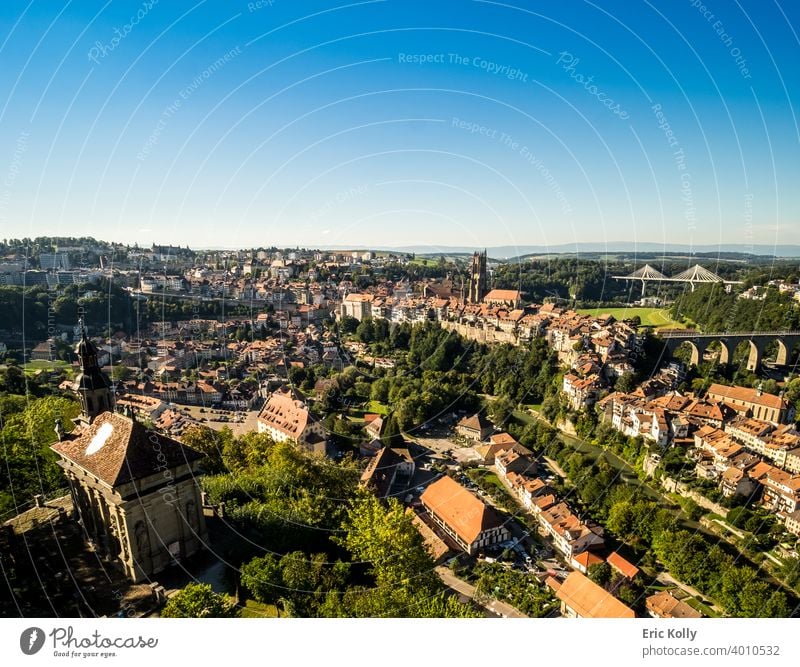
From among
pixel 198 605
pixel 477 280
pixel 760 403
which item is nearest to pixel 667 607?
pixel 198 605

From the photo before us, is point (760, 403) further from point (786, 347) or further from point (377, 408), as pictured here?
point (377, 408)

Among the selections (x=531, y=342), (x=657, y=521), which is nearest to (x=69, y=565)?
(x=657, y=521)

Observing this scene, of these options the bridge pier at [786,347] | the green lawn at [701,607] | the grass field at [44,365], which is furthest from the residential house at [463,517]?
the bridge pier at [786,347]

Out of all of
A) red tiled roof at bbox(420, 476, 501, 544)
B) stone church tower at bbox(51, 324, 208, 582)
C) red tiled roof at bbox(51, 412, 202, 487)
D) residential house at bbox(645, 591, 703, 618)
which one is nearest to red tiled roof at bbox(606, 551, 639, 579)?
residential house at bbox(645, 591, 703, 618)

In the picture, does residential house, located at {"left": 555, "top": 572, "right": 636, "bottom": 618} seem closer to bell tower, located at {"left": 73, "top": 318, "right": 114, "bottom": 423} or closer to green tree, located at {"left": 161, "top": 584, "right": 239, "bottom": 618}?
green tree, located at {"left": 161, "top": 584, "right": 239, "bottom": 618}

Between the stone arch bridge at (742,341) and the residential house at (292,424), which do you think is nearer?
the residential house at (292,424)

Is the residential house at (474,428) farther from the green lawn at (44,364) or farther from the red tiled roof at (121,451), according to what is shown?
the green lawn at (44,364)
